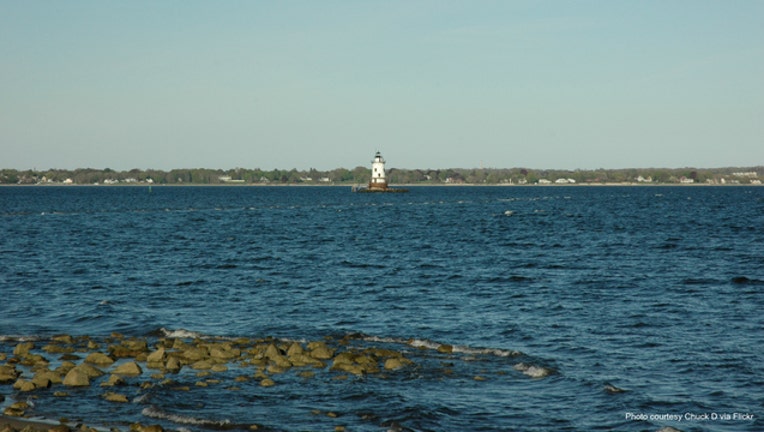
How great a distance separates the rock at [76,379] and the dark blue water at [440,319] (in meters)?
0.39

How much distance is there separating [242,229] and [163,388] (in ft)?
227

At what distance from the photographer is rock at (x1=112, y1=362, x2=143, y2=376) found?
2236 centimetres

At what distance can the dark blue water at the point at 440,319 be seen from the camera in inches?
758

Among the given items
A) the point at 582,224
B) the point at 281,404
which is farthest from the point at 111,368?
the point at 582,224

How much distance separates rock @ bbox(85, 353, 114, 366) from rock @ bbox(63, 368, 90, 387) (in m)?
2.08

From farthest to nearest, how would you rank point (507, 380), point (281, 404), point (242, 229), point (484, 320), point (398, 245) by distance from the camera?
point (242, 229)
point (398, 245)
point (484, 320)
point (507, 380)
point (281, 404)

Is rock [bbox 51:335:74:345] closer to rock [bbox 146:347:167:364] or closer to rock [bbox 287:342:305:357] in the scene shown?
rock [bbox 146:347:167:364]

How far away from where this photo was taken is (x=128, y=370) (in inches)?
882

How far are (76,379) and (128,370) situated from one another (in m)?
1.56

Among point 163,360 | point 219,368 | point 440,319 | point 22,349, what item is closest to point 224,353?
point 219,368

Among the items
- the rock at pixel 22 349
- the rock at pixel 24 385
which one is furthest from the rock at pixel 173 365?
the rock at pixel 22 349

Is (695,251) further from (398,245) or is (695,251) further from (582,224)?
(582,224)

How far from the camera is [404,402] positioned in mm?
19781

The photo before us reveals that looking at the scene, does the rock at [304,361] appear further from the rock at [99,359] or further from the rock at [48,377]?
the rock at [48,377]
